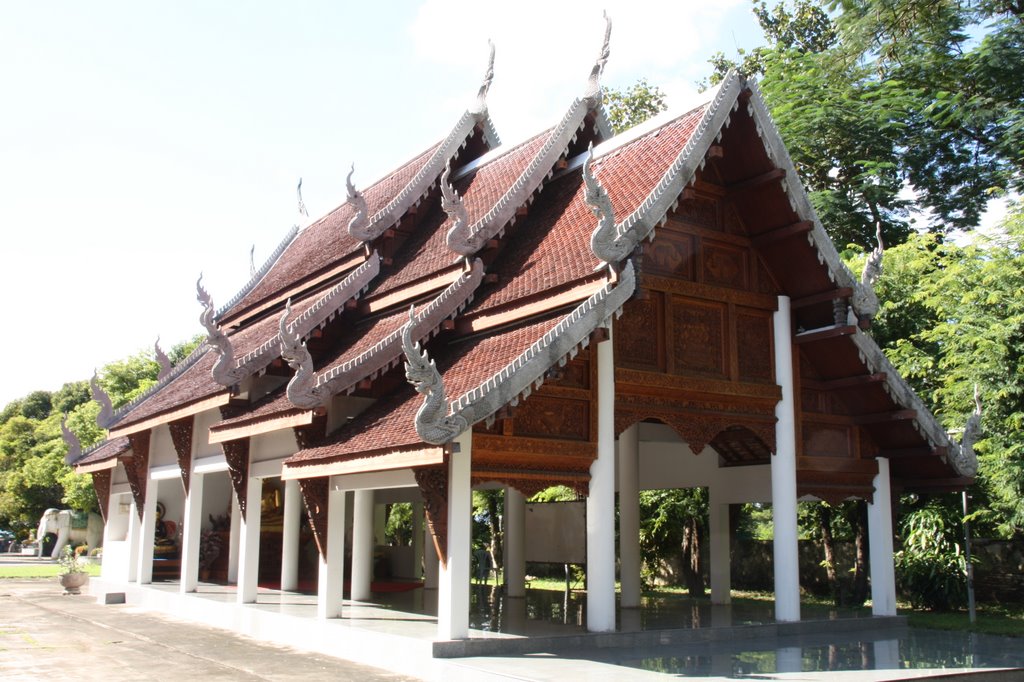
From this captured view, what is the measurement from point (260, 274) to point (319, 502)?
8181 millimetres

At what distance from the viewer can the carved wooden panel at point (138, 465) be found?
15031 millimetres

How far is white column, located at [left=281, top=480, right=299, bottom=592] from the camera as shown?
44.6 ft

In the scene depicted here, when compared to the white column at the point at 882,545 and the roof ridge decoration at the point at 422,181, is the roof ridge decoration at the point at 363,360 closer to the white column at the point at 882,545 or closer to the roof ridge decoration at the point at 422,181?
the roof ridge decoration at the point at 422,181

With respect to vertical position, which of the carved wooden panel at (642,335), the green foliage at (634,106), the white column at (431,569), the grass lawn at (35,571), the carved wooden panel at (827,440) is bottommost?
the grass lawn at (35,571)

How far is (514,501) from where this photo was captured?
14.1 m

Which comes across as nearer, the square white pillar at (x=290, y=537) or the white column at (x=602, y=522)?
the white column at (x=602, y=522)

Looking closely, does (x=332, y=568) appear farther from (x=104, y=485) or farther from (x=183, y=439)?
(x=104, y=485)

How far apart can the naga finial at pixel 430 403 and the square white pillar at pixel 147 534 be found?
28.6ft

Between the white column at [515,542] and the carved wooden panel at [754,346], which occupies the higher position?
the carved wooden panel at [754,346]

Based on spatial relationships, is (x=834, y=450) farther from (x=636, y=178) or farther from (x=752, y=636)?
(x=636, y=178)

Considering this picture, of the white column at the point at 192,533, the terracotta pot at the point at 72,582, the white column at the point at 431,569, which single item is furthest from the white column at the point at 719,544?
the terracotta pot at the point at 72,582

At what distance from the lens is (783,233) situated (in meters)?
10.4

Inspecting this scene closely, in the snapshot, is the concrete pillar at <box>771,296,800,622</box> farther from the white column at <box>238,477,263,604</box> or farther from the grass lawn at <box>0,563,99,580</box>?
the grass lawn at <box>0,563,99,580</box>

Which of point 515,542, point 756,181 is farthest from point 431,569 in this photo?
point 756,181
